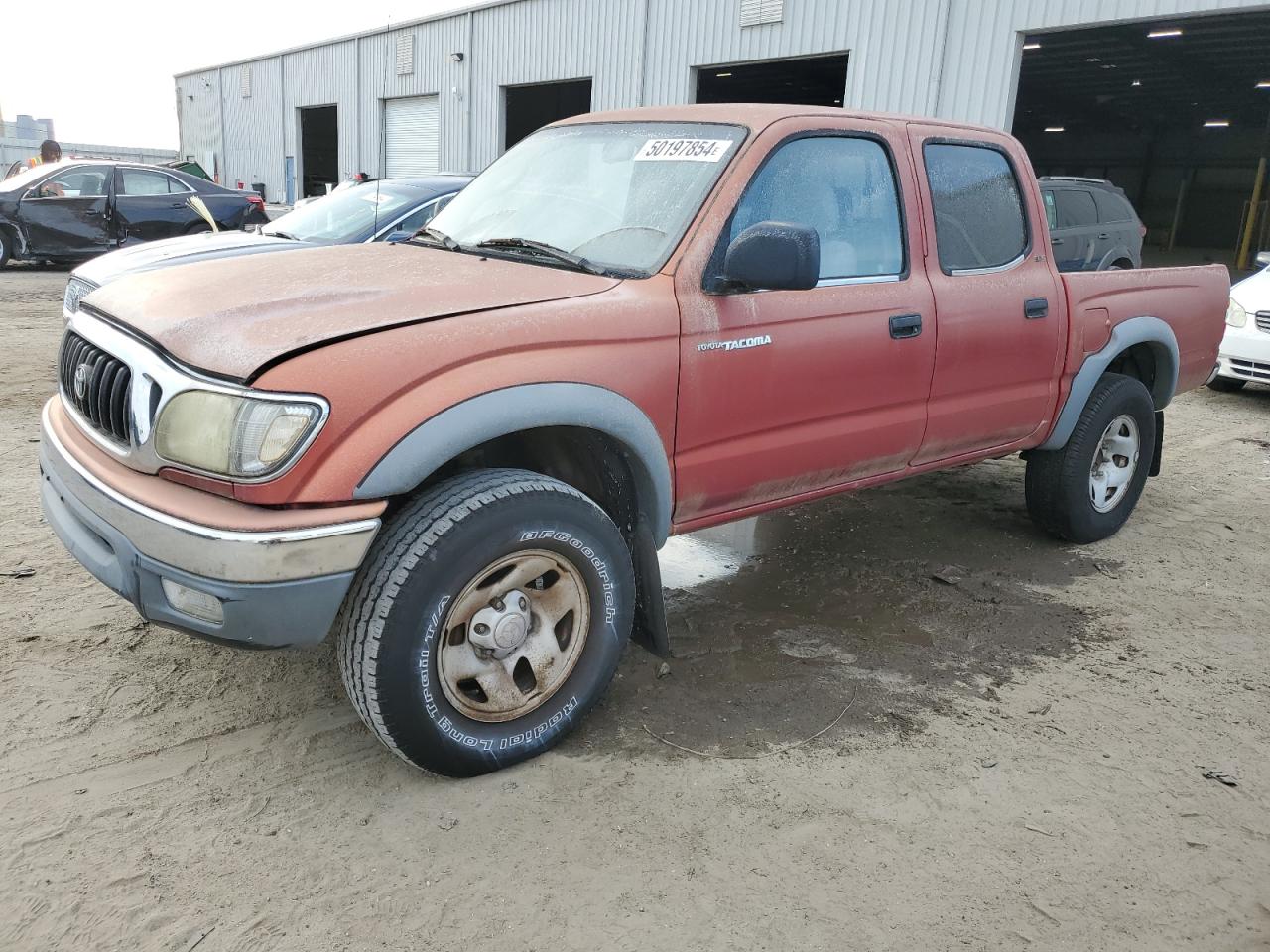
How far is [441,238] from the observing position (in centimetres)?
368

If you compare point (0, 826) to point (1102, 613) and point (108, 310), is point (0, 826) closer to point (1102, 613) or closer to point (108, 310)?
point (108, 310)

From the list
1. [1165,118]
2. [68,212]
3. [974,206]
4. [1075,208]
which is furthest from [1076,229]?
[1165,118]

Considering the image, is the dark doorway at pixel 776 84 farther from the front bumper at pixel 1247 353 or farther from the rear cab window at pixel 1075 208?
the front bumper at pixel 1247 353

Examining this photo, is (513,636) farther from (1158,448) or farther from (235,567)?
(1158,448)

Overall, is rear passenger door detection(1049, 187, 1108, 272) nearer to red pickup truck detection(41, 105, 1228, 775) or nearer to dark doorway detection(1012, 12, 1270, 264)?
red pickup truck detection(41, 105, 1228, 775)

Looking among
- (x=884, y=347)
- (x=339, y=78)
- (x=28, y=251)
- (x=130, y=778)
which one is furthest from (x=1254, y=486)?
(x=339, y=78)

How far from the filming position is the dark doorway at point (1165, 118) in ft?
69.4

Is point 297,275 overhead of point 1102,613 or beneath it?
overhead

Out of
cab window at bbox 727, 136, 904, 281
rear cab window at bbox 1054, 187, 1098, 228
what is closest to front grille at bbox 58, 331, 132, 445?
cab window at bbox 727, 136, 904, 281

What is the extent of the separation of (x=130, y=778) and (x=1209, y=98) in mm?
35952

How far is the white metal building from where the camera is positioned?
12.9 m

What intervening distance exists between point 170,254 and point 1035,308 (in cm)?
493

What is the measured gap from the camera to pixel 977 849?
2.60 m

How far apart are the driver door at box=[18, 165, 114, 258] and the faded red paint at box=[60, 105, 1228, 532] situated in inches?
481
